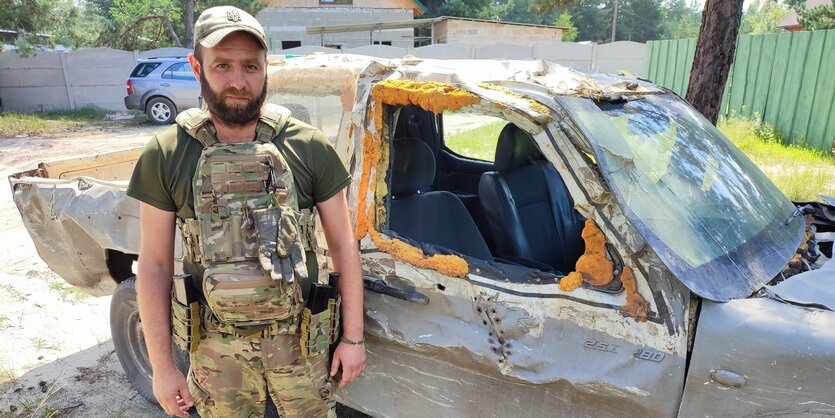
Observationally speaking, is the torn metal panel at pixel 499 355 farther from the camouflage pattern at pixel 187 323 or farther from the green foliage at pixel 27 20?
the green foliage at pixel 27 20

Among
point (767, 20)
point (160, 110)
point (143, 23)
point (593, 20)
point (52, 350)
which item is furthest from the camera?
point (593, 20)

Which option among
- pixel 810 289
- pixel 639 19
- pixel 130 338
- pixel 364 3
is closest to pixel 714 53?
pixel 810 289

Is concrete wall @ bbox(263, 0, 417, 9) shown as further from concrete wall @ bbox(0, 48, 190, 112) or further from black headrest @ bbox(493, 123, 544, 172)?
black headrest @ bbox(493, 123, 544, 172)

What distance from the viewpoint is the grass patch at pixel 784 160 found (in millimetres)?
5945

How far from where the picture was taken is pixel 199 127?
5.65 ft

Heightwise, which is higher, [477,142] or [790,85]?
[790,85]

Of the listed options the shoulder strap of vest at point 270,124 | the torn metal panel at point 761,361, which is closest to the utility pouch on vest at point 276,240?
the shoulder strap of vest at point 270,124

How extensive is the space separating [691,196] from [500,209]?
0.93 meters

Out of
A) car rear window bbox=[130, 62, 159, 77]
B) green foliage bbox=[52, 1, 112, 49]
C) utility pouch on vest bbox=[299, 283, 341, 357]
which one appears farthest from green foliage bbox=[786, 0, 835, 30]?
green foliage bbox=[52, 1, 112, 49]

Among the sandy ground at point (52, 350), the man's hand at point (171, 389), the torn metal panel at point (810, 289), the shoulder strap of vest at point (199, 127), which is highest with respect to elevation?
the shoulder strap of vest at point (199, 127)

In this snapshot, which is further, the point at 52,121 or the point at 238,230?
the point at 52,121

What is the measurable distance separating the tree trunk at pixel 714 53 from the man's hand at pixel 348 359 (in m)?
5.32

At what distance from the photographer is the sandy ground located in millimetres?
3049

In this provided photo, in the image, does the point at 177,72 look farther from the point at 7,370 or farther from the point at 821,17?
the point at 821,17
